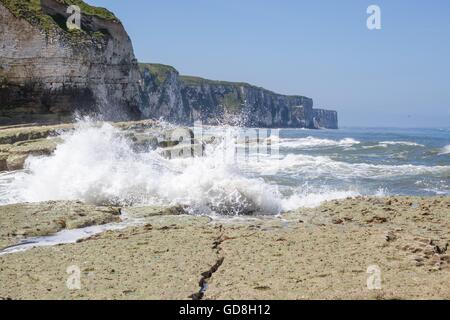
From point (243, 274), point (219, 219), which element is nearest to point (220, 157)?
point (219, 219)

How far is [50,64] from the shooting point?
29.9 metres

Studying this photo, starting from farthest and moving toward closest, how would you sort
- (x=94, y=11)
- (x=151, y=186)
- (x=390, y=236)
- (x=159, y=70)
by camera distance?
(x=159, y=70), (x=94, y=11), (x=151, y=186), (x=390, y=236)

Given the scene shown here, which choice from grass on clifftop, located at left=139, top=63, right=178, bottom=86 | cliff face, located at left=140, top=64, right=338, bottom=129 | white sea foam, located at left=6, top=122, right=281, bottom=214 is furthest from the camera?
grass on clifftop, located at left=139, top=63, right=178, bottom=86

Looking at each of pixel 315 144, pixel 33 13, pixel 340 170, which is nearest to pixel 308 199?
pixel 340 170

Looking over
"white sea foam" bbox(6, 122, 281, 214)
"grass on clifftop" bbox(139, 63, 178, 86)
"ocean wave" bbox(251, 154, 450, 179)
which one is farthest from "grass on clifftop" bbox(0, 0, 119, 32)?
"grass on clifftop" bbox(139, 63, 178, 86)

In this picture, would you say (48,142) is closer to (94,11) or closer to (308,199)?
(308,199)

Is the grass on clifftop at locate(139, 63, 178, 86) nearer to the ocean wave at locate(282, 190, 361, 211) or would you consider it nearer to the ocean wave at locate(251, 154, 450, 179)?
the ocean wave at locate(251, 154, 450, 179)

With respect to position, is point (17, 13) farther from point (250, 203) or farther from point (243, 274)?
point (243, 274)

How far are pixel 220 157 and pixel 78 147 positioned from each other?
3.88 metres

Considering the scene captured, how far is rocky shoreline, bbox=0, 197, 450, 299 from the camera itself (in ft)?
15.7

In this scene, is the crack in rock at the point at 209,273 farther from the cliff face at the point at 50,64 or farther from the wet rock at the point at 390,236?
the cliff face at the point at 50,64

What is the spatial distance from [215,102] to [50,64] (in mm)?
117415

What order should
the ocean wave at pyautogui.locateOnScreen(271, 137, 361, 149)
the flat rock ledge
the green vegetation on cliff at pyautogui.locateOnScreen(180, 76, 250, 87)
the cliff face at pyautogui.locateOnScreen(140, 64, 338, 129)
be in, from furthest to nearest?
the green vegetation on cliff at pyautogui.locateOnScreen(180, 76, 250, 87), the cliff face at pyautogui.locateOnScreen(140, 64, 338, 129), the ocean wave at pyautogui.locateOnScreen(271, 137, 361, 149), the flat rock ledge

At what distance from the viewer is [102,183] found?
10805 millimetres
